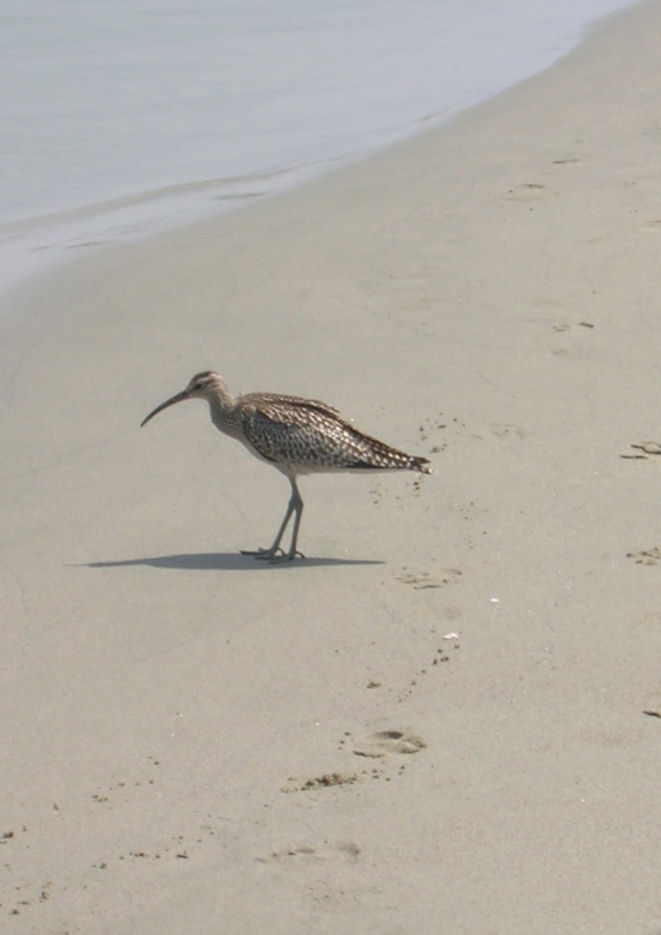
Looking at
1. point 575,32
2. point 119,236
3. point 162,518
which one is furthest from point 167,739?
point 575,32

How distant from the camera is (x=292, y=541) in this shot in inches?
266

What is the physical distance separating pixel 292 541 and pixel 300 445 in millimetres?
394

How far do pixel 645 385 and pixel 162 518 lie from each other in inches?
94.5

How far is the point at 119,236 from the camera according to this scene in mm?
11648

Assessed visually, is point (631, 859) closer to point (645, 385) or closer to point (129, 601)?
point (129, 601)

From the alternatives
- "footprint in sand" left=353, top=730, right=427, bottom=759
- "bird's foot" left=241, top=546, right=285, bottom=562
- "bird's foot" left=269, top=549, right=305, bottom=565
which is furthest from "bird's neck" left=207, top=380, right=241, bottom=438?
"footprint in sand" left=353, top=730, right=427, bottom=759

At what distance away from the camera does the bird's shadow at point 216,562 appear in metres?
6.61

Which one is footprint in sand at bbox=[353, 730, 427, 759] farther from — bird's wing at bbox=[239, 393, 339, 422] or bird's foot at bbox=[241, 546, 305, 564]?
bird's wing at bbox=[239, 393, 339, 422]

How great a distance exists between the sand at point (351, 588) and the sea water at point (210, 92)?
199 cm

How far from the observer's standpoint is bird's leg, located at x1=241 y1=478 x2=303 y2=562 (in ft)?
21.9

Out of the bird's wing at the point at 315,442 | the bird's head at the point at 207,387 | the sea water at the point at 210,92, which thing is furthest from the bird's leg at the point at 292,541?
the sea water at the point at 210,92

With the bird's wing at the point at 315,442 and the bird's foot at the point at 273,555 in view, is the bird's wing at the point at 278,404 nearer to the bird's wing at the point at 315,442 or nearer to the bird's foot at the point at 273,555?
the bird's wing at the point at 315,442

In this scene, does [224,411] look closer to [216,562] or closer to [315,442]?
[315,442]

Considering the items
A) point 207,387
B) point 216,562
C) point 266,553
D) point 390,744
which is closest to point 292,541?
point 266,553
